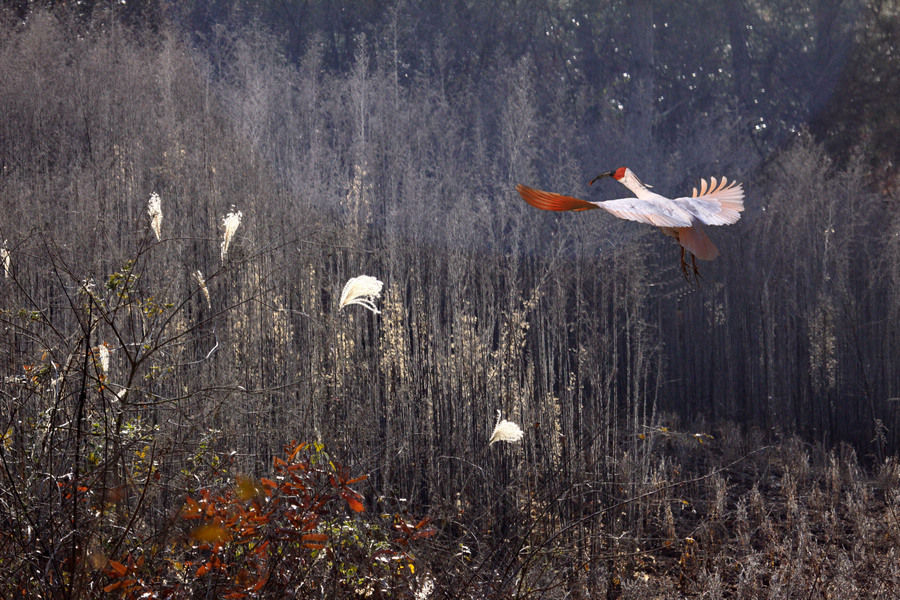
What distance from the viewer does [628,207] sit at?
0.63m

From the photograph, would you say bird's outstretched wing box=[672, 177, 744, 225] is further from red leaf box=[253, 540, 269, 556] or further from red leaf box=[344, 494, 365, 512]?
red leaf box=[253, 540, 269, 556]

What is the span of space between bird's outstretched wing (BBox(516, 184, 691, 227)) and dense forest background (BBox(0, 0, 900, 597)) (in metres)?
0.98

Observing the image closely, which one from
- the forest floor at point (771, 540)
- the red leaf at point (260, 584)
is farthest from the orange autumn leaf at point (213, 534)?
the forest floor at point (771, 540)

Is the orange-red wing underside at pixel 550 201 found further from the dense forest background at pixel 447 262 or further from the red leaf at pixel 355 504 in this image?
the red leaf at pixel 355 504

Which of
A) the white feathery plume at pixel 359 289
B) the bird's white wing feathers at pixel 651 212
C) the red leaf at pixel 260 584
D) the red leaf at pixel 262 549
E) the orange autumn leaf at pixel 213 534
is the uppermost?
the white feathery plume at pixel 359 289

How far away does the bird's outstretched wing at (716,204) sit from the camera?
668 mm

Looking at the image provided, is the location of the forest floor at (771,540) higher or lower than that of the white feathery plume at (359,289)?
lower

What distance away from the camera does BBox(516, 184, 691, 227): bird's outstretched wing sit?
57cm

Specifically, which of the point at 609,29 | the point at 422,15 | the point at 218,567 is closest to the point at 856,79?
the point at 609,29

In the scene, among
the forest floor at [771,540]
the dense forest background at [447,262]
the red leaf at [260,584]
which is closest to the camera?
the red leaf at [260,584]

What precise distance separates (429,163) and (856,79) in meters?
6.33

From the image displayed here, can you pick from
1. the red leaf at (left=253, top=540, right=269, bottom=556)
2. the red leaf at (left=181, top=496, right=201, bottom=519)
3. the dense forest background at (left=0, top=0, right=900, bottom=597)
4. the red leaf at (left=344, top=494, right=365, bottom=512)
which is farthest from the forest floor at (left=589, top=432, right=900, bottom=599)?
the red leaf at (left=181, top=496, right=201, bottom=519)

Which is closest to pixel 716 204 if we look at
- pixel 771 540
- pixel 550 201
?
pixel 550 201

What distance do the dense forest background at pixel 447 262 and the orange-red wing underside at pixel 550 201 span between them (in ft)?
3.22
